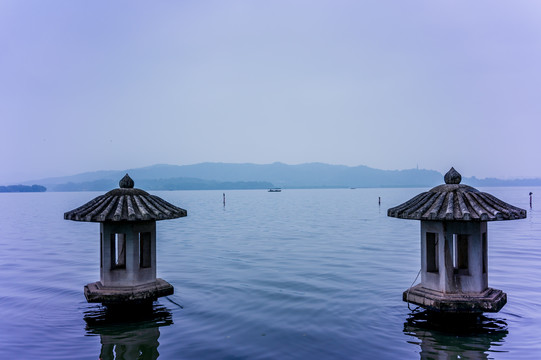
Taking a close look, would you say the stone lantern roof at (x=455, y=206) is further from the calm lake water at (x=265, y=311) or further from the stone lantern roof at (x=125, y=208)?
the stone lantern roof at (x=125, y=208)

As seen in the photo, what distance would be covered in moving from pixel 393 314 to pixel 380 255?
1203 centimetres

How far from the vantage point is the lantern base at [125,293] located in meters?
9.91

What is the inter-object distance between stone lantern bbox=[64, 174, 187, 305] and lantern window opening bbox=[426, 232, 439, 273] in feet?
20.9

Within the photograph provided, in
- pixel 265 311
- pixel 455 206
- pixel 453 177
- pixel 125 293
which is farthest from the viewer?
pixel 265 311

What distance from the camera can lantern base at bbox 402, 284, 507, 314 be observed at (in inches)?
351

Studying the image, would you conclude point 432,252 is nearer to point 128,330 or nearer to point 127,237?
point 127,237

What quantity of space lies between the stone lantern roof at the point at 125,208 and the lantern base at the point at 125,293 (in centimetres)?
178

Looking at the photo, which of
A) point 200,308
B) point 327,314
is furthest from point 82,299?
point 327,314

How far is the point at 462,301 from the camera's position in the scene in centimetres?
899

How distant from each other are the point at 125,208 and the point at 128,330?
3066mm

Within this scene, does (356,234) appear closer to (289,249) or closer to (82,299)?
(289,249)

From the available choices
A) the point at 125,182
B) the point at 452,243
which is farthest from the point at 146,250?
the point at 452,243

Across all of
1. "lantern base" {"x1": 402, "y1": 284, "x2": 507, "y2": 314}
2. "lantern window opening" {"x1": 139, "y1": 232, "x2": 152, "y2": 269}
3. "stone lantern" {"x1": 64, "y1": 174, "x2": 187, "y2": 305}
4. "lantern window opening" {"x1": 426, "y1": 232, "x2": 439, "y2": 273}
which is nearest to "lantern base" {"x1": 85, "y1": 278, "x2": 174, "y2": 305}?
"stone lantern" {"x1": 64, "y1": 174, "x2": 187, "y2": 305}

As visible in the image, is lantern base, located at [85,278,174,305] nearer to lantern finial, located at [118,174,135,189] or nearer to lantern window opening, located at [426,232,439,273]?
lantern finial, located at [118,174,135,189]
